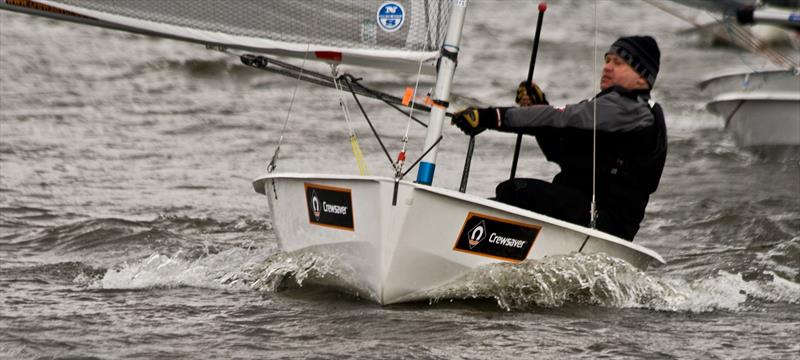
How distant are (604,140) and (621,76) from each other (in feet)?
0.97

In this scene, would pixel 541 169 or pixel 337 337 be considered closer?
pixel 337 337

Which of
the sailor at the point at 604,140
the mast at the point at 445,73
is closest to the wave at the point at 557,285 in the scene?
the sailor at the point at 604,140

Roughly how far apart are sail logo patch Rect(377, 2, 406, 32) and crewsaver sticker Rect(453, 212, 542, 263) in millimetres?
1224

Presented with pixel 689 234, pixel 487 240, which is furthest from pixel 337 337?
pixel 689 234

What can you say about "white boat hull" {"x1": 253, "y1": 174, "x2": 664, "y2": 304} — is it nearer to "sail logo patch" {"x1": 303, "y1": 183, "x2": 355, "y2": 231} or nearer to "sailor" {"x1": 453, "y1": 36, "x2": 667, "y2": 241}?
"sail logo patch" {"x1": 303, "y1": 183, "x2": 355, "y2": 231}

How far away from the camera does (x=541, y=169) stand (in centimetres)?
1127

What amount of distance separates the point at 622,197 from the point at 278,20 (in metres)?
1.86

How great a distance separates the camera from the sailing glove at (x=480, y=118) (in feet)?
18.7

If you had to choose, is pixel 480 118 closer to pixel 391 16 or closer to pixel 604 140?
pixel 604 140

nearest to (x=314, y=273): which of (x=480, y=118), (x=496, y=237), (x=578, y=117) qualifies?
(x=496, y=237)

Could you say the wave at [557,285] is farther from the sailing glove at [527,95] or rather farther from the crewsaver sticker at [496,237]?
the sailing glove at [527,95]

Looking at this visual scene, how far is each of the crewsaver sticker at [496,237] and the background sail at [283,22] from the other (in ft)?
3.46

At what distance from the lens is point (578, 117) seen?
18.6ft

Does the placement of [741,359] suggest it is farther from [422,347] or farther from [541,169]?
[541,169]
